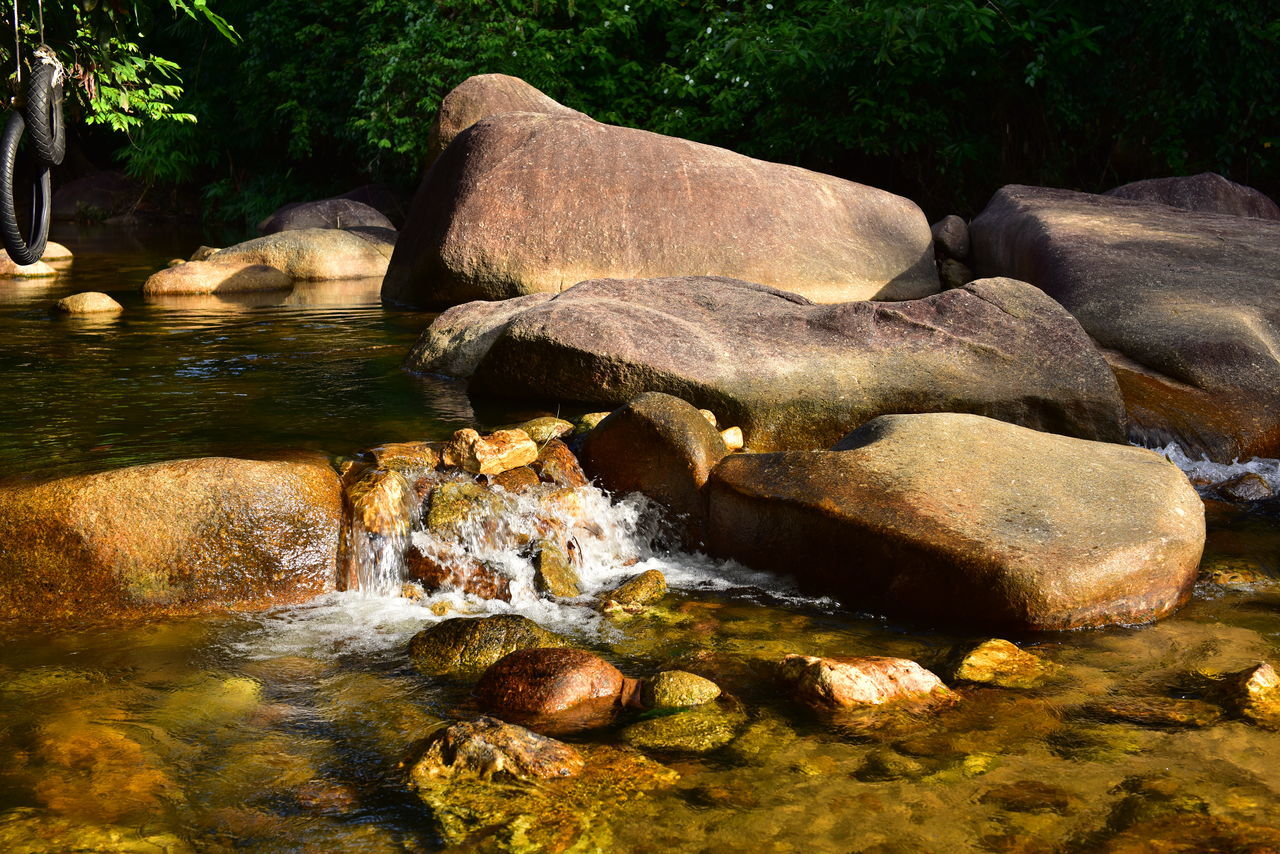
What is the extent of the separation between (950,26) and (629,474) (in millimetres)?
8783

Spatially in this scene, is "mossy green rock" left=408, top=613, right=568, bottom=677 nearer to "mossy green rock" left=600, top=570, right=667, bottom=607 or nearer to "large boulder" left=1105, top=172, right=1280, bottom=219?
"mossy green rock" left=600, top=570, right=667, bottom=607

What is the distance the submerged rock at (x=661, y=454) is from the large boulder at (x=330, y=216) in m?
13.0

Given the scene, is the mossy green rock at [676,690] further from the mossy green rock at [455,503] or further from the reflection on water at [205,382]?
the reflection on water at [205,382]

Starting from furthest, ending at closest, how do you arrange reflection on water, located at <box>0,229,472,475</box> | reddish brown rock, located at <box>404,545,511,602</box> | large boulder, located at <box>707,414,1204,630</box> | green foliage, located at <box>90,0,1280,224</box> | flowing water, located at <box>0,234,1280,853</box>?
green foliage, located at <box>90,0,1280,224</box>
reflection on water, located at <box>0,229,472,475</box>
reddish brown rock, located at <box>404,545,511,602</box>
large boulder, located at <box>707,414,1204,630</box>
flowing water, located at <box>0,234,1280,853</box>

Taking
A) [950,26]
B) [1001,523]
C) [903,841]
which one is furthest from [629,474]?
[950,26]

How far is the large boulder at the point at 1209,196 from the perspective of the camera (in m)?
10.3

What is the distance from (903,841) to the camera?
2.65m

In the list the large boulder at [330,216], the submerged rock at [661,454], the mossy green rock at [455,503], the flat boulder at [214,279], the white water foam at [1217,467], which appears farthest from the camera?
the large boulder at [330,216]

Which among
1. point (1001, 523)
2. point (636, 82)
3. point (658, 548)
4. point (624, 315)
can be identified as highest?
point (636, 82)

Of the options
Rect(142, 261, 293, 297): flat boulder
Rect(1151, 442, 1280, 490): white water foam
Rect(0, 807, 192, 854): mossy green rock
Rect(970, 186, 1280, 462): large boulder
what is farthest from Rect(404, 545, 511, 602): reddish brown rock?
Rect(142, 261, 293, 297): flat boulder

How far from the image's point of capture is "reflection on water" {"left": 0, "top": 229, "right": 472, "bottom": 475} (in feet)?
18.2

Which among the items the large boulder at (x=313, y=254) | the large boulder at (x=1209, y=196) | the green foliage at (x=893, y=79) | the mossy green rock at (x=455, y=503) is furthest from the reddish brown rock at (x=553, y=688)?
the large boulder at (x=313, y=254)

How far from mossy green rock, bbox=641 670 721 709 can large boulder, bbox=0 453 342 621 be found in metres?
1.62

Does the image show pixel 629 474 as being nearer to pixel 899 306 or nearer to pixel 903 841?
pixel 899 306
